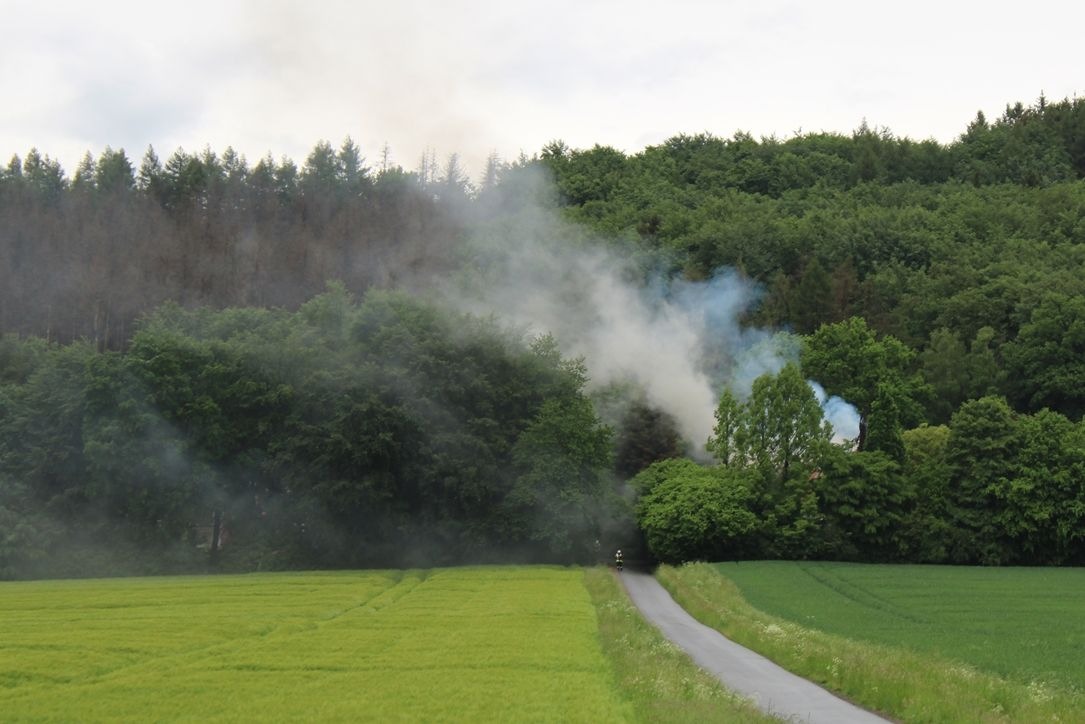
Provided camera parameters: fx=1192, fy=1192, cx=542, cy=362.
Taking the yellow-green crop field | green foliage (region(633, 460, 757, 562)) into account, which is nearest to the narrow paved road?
the yellow-green crop field

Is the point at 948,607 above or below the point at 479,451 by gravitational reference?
below

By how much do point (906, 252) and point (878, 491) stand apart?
2690 inches

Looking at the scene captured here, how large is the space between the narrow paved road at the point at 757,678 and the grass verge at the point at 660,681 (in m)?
0.85

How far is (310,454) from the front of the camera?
8638 centimetres

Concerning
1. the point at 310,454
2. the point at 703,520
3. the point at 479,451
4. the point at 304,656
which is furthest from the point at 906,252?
the point at 304,656

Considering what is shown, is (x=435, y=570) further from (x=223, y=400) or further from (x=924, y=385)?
(x=924, y=385)

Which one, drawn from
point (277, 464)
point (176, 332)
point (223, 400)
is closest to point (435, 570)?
point (277, 464)

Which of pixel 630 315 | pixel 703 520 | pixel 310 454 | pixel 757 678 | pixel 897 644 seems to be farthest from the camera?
pixel 630 315

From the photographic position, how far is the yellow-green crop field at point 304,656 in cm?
2553

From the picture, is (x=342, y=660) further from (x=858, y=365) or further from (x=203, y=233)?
(x=203, y=233)

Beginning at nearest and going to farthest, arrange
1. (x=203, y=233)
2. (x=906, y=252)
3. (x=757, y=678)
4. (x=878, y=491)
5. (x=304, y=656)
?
(x=757, y=678)
(x=304, y=656)
(x=878, y=491)
(x=906, y=252)
(x=203, y=233)

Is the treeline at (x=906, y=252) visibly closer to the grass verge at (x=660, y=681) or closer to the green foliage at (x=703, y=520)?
the green foliage at (x=703, y=520)

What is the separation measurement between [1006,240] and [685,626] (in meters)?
114

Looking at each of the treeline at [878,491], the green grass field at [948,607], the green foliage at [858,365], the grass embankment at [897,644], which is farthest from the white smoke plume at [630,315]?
the grass embankment at [897,644]
